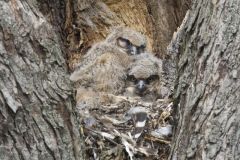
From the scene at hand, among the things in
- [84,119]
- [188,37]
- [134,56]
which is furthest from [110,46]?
[188,37]

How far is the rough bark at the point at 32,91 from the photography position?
2.88m

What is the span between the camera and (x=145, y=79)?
19.6 ft

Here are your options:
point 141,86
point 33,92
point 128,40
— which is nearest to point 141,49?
point 128,40

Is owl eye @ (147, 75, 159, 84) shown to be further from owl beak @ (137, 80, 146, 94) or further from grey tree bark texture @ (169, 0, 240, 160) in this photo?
grey tree bark texture @ (169, 0, 240, 160)

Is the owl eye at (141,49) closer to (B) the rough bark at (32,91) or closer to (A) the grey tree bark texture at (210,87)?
(A) the grey tree bark texture at (210,87)

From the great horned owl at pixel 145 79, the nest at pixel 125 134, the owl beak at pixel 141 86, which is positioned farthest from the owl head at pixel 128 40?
the nest at pixel 125 134

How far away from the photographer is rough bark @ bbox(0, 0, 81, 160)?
2879mm

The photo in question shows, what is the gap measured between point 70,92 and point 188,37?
0.98 meters

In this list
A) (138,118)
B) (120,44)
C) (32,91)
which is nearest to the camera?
(32,91)

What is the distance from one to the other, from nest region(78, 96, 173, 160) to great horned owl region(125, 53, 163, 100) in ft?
2.36

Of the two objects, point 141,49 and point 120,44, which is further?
point 120,44

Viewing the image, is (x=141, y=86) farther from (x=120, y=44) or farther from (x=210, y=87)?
(x=210, y=87)

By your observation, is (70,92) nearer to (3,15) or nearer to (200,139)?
(3,15)

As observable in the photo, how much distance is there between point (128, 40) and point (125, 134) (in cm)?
232
